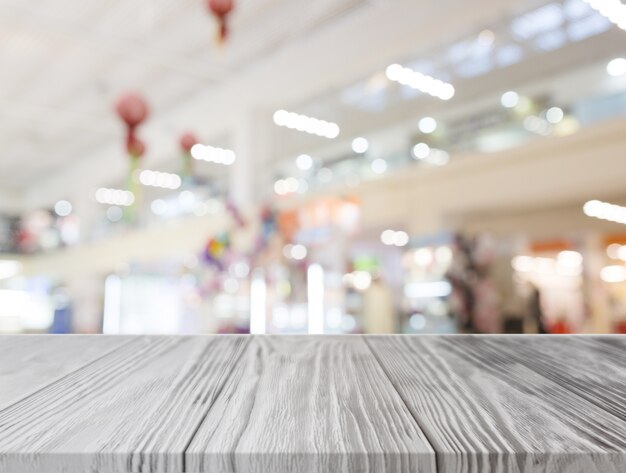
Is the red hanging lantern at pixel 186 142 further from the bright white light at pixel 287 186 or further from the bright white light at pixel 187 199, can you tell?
the bright white light at pixel 187 199

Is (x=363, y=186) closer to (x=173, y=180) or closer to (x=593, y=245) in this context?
(x=593, y=245)

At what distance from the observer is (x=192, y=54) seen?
868 centimetres

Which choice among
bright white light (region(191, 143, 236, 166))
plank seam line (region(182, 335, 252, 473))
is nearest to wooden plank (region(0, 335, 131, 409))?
plank seam line (region(182, 335, 252, 473))

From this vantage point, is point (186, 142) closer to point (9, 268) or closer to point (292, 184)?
point (292, 184)

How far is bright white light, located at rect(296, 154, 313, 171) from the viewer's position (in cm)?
1004

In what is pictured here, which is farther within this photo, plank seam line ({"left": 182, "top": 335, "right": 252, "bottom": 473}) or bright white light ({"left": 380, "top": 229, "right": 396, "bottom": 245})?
bright white light ({"left": 380, "top": 229, "right": 396, "bottom": 245})

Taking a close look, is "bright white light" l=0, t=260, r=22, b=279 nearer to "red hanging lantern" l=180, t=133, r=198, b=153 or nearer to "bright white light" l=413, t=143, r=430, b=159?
"bright white light" l=413, t=143, r=430, b=159

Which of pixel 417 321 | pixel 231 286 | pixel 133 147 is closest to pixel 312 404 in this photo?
pixel 133 147

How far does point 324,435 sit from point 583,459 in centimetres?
18

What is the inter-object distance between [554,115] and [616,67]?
1.25 m

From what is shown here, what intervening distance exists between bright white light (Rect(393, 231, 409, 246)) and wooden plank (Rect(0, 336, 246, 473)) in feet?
25.4

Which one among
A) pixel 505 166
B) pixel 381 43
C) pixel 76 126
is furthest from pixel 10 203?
pixel 505 166

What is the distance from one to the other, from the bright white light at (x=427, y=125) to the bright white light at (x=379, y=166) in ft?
2.89

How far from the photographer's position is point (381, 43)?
7.75 metres
